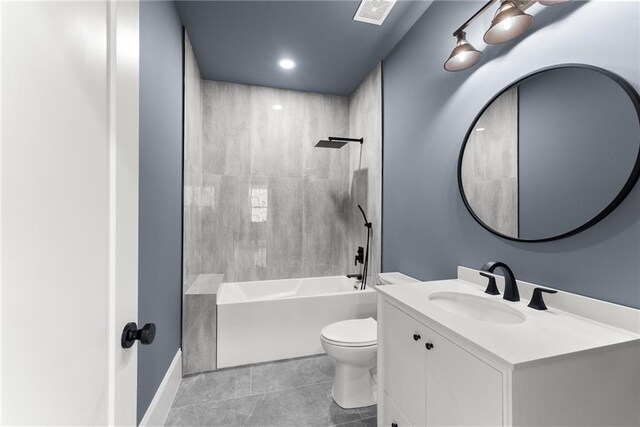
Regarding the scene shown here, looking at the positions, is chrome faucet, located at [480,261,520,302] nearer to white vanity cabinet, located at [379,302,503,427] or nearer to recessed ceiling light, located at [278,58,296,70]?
white vanity cabinet, located at [379,302,503,427]

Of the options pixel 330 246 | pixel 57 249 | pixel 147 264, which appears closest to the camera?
pixel 57 249

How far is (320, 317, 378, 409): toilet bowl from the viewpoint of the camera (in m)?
1.76

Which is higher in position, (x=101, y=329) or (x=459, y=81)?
(x=459, y=81)

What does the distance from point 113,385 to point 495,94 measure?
6.34 feet

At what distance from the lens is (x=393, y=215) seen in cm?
240

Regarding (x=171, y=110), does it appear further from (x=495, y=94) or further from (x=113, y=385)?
(x=495, y=94)

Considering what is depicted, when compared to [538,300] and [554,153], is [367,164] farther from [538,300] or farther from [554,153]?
[538,300]

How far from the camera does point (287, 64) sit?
267cm

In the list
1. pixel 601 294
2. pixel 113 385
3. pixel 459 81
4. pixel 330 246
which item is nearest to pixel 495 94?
pixel 459 81

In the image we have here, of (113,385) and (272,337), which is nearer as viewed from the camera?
(113,385)

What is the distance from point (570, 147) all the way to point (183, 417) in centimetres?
252

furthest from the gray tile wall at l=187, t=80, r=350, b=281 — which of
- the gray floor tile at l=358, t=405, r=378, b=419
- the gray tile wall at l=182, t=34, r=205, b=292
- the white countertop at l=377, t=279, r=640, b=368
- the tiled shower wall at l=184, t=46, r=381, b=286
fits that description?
the white countertop at l=377, t=279, r=640, b=368

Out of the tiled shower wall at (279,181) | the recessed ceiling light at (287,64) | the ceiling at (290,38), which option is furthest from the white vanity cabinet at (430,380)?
the recessed ceiling light at (287,64)

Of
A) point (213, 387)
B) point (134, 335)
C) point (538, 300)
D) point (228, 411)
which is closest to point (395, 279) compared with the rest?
point (538, 300)
